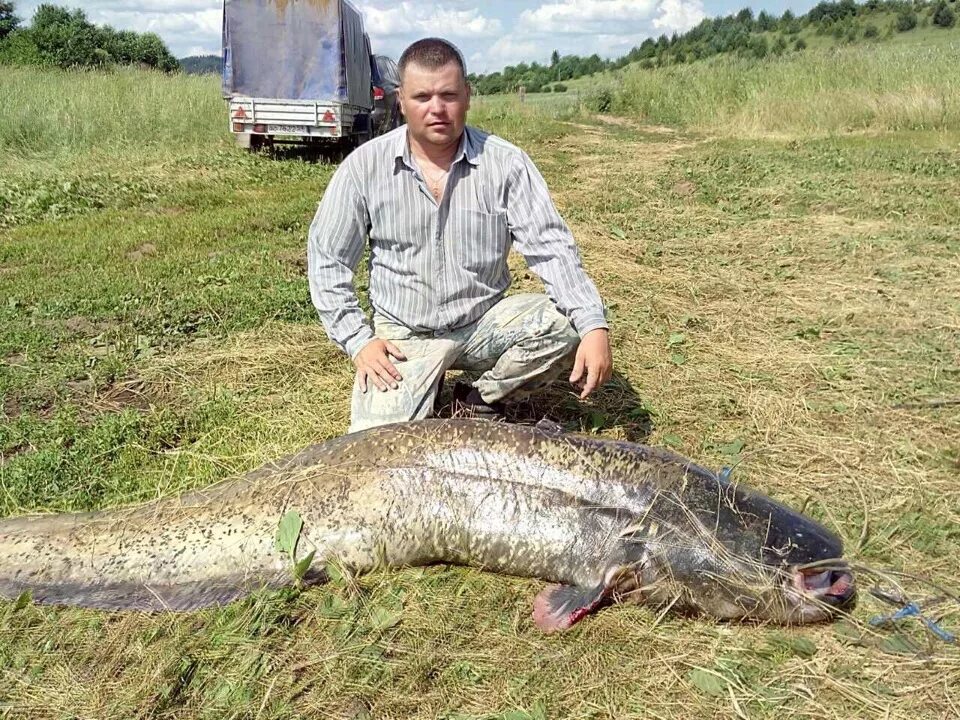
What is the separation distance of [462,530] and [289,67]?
13.7m

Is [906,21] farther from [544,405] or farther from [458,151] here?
[458,151]

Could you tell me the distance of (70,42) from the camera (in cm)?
4538

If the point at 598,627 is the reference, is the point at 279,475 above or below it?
above

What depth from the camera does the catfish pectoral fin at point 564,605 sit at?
275 cm

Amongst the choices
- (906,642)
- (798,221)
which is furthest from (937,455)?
(798,221)

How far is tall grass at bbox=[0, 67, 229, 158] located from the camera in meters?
13.2

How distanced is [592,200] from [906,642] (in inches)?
335

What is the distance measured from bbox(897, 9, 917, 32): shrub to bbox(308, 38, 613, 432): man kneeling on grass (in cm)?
6812

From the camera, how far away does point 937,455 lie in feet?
12.5

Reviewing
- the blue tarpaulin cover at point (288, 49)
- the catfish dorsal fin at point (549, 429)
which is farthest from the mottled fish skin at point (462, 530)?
the blue tarpaulin cover at point (288, 49)

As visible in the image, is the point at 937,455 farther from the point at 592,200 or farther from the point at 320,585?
the point at 592,200

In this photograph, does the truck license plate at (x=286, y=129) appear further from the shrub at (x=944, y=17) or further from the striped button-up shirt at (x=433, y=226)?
the shrub at (x=944, y=17)

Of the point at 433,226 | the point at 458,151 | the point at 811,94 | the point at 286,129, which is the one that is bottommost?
the point at 433,226

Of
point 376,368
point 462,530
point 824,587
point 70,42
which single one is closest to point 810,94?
point 376,368
